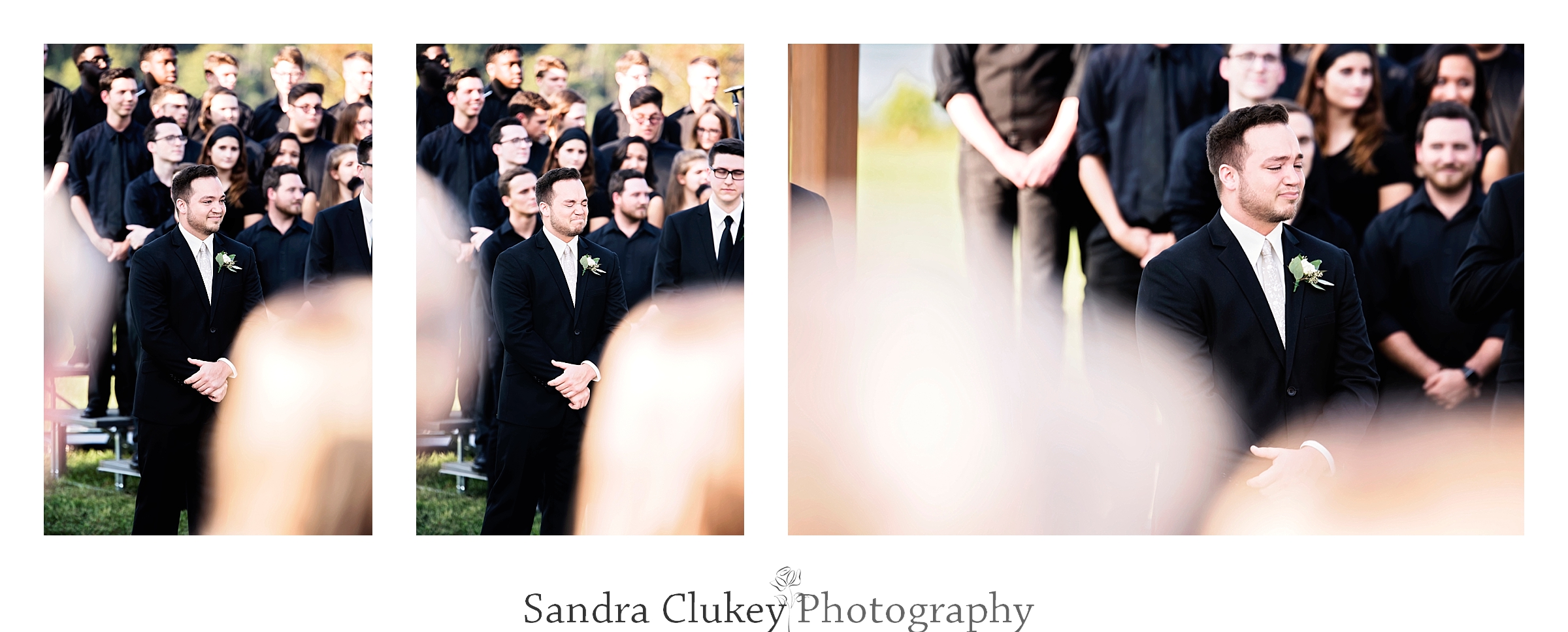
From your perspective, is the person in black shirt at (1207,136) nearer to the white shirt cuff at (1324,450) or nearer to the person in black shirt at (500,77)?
the white shirt cuff at (1324,450)

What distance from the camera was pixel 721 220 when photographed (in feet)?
11.1

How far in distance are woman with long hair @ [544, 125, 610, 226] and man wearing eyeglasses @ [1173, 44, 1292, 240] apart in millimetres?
1800

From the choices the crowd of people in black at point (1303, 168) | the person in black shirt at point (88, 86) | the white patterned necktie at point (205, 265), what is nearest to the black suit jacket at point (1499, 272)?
the crowd of people in black at point (1303, 168)

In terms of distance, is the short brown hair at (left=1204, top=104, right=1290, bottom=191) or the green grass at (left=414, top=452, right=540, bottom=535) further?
the green grass at (left=414, top=452, right=540, bottom=535)

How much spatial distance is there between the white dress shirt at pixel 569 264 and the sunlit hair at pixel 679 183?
0.34 m

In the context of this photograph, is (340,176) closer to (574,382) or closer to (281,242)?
(281,242)

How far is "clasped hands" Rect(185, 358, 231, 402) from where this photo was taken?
338cm

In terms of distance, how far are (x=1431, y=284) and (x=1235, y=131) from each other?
81cm

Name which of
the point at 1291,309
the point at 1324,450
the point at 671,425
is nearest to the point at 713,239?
the point at 671,425

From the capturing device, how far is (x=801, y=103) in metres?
3.39

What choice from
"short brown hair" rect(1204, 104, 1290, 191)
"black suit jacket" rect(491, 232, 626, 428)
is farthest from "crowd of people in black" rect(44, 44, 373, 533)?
"short brown hair" rect(1204, 104, 1290, 191)

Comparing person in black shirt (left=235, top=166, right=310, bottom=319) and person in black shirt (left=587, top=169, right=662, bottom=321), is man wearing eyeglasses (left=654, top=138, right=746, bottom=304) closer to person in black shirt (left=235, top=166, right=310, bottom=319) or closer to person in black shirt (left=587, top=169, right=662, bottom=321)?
person in black shirt (left=587, top=169, right=662, bottom=321)
